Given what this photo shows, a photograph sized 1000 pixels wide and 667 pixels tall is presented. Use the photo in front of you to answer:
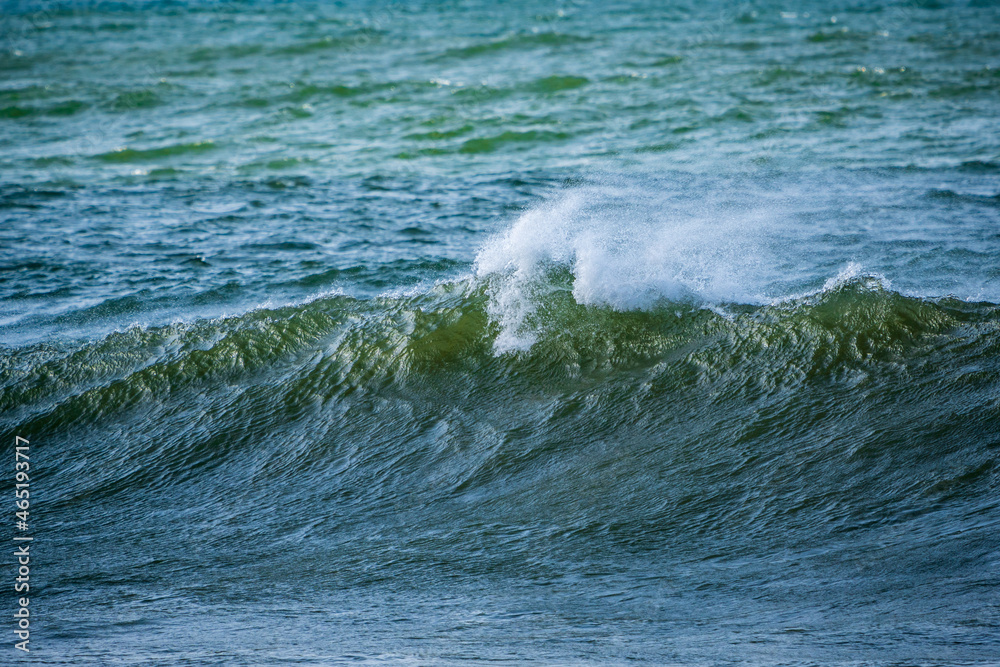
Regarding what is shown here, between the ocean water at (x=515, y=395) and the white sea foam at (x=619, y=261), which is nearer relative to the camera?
the ocean water at (x=515, y=395)

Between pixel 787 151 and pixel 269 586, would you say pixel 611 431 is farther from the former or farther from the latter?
pixel 787 151

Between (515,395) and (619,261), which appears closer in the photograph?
(515,395)

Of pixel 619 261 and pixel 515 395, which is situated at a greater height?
pixel 619 261

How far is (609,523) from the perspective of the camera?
4.12m

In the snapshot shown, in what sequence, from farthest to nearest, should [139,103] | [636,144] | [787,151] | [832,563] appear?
1. [139,103]
2. [636,144]
3. [787,151]
4. [832,563]

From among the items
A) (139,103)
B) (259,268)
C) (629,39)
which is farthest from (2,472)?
(629,39)

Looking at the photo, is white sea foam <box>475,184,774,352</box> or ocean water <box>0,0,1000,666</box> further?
white sea foam <box>475,184,774,352</box>

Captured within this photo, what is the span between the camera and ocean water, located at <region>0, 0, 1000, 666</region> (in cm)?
351

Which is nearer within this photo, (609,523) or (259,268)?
(609,523)

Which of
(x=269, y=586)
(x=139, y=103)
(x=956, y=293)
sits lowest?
(x=269, y=586)

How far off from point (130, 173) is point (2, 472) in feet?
21.3

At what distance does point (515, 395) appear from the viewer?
17.5 feet

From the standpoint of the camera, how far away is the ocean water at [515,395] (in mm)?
3506

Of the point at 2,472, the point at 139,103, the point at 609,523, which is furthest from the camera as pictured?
the point at 139,103
